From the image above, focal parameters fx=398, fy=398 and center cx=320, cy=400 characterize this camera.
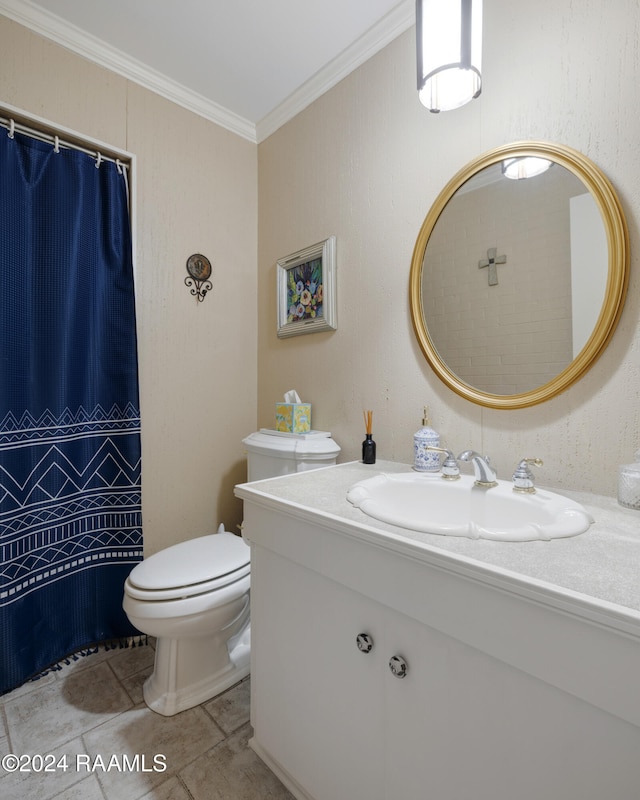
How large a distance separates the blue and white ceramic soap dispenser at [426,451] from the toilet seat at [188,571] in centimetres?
66

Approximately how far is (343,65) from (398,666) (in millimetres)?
2106

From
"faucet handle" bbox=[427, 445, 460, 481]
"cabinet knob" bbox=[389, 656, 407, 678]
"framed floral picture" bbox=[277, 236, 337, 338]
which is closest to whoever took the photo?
"cabinet knob" bbox=[389, 656, 407, 678]

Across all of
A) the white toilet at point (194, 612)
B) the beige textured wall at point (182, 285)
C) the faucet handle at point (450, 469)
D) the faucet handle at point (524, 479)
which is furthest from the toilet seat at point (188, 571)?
the faucet handle at point (524, 479)

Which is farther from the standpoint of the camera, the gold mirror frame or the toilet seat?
the toilet seat

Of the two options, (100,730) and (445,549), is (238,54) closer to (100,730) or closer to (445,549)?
(445,549)

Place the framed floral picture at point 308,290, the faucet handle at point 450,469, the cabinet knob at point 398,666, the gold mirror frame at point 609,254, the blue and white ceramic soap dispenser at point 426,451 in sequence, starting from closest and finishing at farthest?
the cabinet knob at point 398,666 → the gold mirror frame at point 609,254 → the faucet handle at point 450,469 → the blue and white ceramic soap dispenser at point 426,451 → the framed floral picture at point 308,290

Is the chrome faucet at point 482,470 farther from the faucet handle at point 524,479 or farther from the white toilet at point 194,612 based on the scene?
the white toilet at point 194,612

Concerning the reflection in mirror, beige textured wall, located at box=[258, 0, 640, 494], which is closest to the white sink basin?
beige textured wall, located at box=[258, 0, 640, 494]

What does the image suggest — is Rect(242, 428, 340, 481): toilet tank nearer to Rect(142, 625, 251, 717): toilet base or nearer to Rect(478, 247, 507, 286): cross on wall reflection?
Rect(142, 625, 251, 717): toilet base

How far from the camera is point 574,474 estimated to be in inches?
41.9

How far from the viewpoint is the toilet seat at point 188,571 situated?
1.26m

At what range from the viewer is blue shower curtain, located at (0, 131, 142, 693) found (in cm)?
143

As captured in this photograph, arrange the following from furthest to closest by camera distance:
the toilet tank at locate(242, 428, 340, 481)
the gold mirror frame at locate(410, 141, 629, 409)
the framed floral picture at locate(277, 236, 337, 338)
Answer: the framed floral picture at locate(277, 236, 337, 338) → the toilet tank at locate(242, 428, 340, 481) → the gold mirror frame at locate(410, 141, 629, 409)

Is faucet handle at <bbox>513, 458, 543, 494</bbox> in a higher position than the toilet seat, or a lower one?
higher
